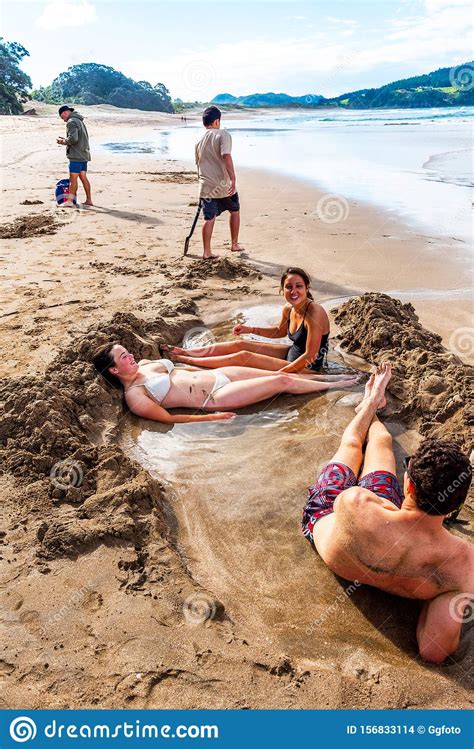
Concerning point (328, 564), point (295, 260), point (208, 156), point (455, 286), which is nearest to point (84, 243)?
point (208, 156)

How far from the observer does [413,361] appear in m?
4.89

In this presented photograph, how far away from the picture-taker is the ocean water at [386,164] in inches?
404

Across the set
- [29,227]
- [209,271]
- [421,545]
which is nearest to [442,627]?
[421,545]

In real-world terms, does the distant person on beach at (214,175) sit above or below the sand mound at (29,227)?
above

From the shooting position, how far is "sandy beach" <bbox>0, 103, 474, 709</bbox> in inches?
92.0

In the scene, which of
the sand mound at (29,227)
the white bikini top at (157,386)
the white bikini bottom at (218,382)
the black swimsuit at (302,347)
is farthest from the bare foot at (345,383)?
the sand mound at (29,227)

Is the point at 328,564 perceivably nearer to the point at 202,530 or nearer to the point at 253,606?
the point at 253,606

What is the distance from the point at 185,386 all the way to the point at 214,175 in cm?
428

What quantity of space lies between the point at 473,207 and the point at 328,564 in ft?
30.2

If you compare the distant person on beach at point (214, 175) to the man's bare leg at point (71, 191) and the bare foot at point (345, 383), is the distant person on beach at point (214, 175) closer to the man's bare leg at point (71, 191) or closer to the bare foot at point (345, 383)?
the bare foot at point (345, 383)

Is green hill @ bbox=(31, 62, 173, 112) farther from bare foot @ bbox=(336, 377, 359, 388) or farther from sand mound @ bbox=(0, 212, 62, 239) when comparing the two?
bare foot @ bbox=(336, 377, 359, 388)

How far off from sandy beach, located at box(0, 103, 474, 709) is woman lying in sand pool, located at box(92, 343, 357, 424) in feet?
0.42

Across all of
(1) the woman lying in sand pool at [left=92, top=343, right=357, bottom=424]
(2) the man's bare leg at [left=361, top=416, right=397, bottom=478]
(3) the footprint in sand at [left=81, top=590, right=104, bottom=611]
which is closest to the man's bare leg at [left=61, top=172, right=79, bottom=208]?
(1) the woman lying in sand pool at [left=92, top=343, right=357, bottom=424]

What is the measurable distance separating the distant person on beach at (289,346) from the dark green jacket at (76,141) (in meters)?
6.62
